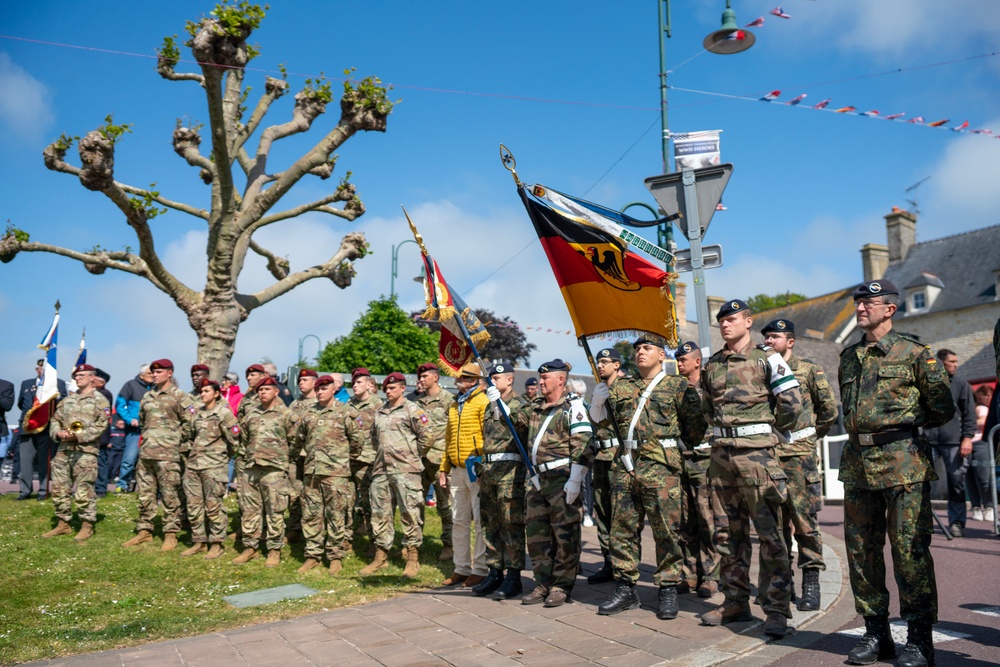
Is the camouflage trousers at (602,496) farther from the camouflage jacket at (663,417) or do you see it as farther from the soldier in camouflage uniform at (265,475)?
the soldier in camouflage uniform at (265,475)

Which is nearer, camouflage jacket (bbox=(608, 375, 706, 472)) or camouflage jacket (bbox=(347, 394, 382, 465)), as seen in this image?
camouflage jacket (bbox=(608, 375, 706, 472))

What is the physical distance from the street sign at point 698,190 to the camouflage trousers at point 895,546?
3.33m

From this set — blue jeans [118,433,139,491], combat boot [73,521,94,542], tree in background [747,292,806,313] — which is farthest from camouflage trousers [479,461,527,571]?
tree in background [747,292,806,313]

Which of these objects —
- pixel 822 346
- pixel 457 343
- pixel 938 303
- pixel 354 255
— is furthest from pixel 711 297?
pixel 457 343

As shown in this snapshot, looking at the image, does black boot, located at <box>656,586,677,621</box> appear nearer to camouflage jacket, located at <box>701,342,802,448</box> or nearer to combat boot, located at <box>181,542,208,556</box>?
camouflage jacket, located at <box>701,342,802,448</box>

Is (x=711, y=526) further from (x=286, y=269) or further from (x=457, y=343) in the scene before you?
(x=286, y=269)

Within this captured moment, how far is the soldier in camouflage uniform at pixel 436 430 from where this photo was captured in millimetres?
9844

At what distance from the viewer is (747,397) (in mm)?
Answer: 5770

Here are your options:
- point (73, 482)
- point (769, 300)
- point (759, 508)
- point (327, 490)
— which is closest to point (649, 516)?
point (759, 508)

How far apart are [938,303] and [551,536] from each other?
39.8 meters

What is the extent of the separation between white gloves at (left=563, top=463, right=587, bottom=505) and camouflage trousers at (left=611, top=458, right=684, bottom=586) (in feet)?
1.06

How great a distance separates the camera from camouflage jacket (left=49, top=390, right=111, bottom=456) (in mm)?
10625

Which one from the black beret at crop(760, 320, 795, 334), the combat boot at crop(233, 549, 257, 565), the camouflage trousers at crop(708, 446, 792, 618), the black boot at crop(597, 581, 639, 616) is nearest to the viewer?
the camouflage trousers at crop(708, 446, 792, 618)

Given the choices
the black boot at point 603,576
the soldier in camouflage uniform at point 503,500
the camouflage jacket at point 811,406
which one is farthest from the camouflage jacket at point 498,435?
the camouflage jacket at point 811,406
